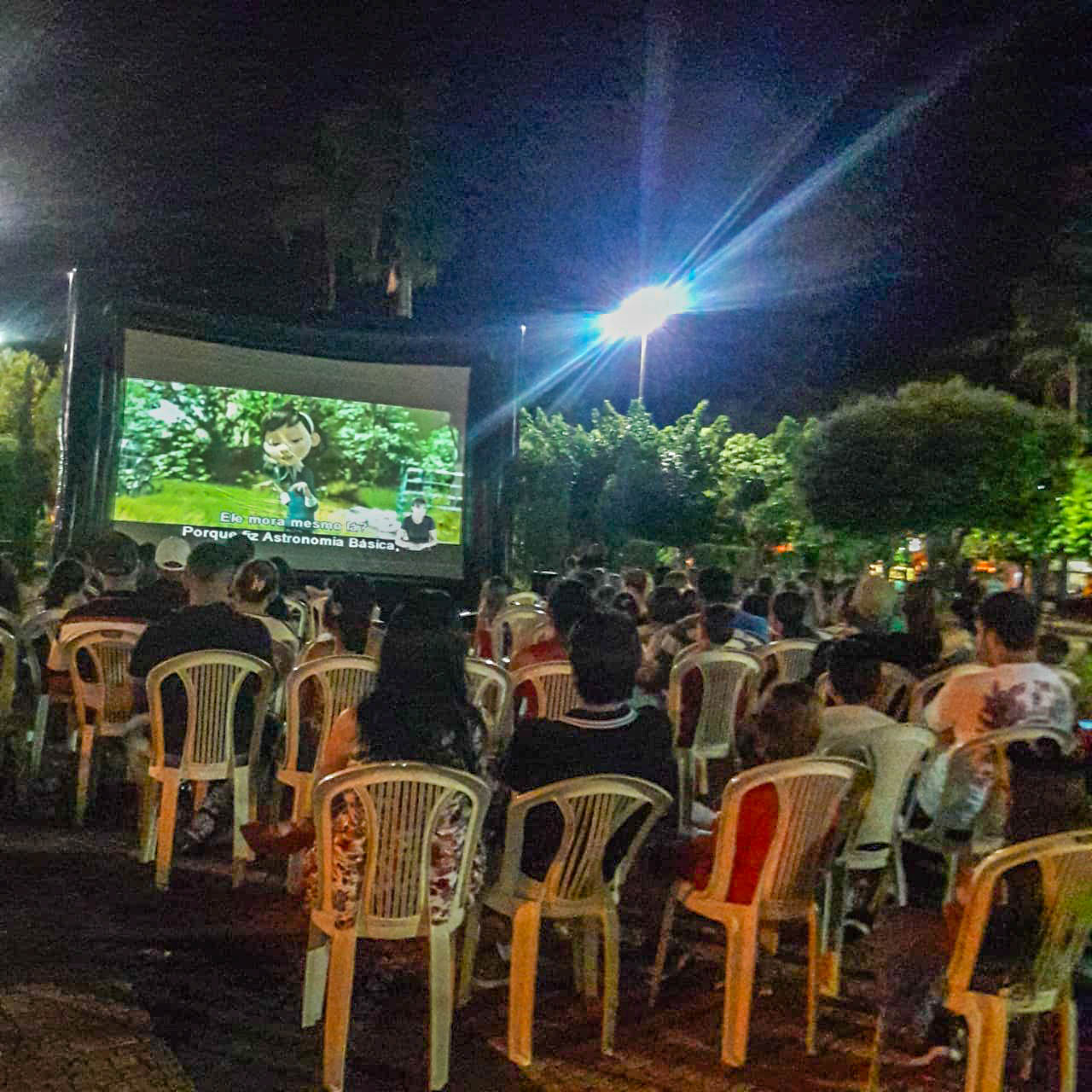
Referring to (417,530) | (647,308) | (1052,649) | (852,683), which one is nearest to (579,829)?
(852,683)

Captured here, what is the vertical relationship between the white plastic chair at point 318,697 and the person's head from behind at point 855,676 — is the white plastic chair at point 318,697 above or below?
below

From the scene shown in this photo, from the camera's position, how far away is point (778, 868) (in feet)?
10.9

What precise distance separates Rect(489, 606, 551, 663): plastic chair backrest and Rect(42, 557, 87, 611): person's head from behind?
8.05ft

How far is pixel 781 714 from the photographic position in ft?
11.1

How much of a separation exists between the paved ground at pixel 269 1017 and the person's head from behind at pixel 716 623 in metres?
1.67

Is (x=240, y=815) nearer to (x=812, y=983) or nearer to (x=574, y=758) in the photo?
(x=574, y=758)

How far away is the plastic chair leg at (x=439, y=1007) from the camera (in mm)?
2994

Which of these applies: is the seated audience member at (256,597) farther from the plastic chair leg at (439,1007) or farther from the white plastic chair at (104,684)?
the plastic chair leg at (439,1007)

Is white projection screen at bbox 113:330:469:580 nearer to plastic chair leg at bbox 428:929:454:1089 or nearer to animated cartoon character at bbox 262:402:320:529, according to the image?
animated cartoon character at bbox 262:402:320:529

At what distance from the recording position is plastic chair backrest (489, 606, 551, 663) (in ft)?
21.8

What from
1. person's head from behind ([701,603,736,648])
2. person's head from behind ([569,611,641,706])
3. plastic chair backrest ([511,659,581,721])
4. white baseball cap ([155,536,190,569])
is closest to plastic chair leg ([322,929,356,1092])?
person's head from behind ([569,611,641,706])

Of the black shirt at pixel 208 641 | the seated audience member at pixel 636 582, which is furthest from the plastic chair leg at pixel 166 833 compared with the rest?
the seated audience member at pixel 636 582

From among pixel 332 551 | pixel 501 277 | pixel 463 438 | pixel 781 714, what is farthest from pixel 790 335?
pixel 781 714

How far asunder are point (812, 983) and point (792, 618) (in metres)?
3.57
